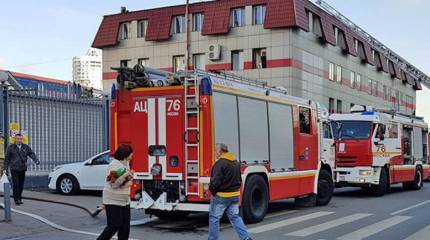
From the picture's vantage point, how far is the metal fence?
698 inches

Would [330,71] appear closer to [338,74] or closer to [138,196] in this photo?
[338,74]

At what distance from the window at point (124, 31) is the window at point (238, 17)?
34.1ft

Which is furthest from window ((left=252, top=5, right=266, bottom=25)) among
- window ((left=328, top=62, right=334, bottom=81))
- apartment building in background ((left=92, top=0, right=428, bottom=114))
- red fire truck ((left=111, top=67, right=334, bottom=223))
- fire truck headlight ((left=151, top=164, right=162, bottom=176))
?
fire truck headlight ((left=151, top=164, right=162, bottom=176))

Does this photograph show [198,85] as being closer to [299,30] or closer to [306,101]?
[306,101]

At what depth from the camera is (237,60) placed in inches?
1866

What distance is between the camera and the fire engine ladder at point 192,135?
37.4 feet

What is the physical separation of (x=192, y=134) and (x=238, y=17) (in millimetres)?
35916

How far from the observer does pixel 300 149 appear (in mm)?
14836

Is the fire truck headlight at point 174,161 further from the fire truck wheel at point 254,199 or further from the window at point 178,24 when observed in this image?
the window at point 178,24

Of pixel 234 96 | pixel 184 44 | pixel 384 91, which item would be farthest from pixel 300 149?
pixel 384 91

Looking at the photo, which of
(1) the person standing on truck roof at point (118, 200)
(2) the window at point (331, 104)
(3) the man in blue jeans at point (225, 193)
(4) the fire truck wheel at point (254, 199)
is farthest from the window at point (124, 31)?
(1) the person standing on truck roof at point (118, 200)

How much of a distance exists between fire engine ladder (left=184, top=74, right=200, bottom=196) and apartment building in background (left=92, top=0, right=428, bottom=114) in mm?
31854

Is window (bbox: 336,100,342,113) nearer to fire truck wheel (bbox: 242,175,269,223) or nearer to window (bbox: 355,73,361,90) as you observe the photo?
window (bbox: 355,73,361,90)

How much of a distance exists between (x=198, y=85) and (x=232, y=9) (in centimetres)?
3583
